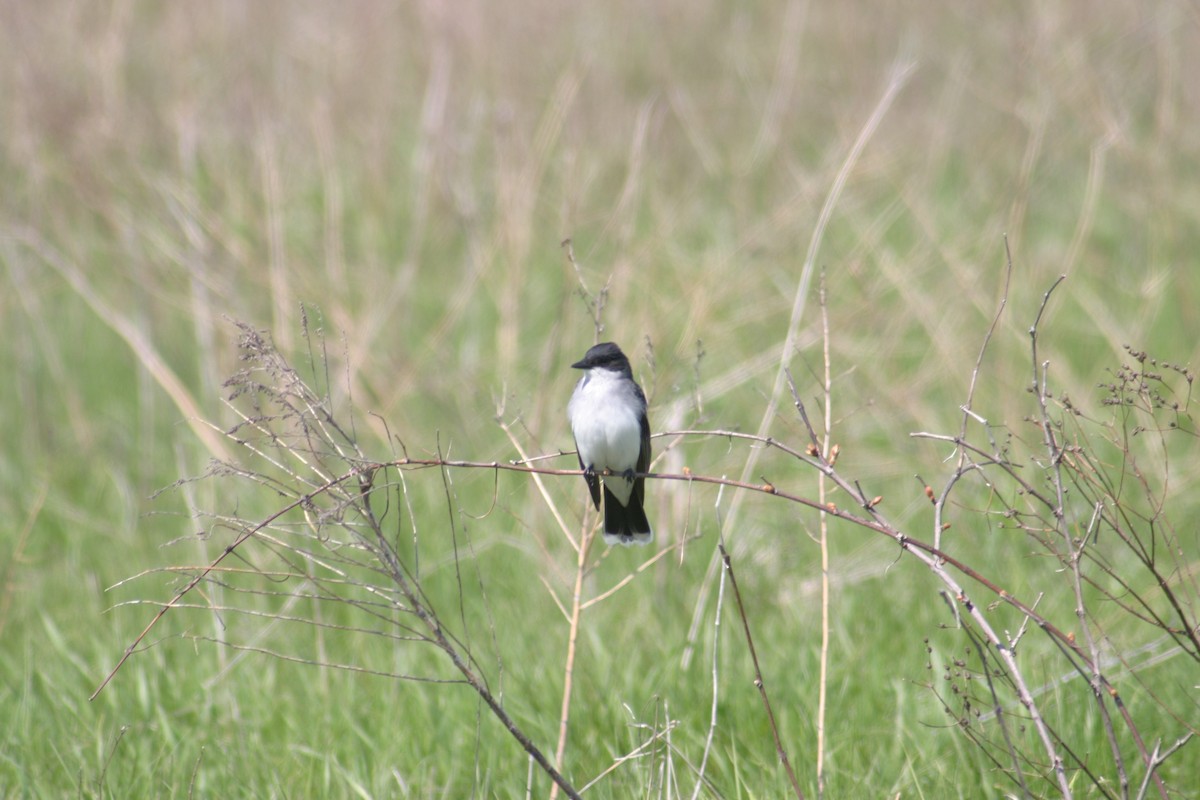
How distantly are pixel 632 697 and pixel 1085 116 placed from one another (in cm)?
436

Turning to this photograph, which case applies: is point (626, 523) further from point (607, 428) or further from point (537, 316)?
point (537, 316)

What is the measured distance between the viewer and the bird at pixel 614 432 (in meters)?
4.08

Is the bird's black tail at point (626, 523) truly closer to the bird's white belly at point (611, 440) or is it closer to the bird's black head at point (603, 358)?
the bird's white belly at point (611, 440)

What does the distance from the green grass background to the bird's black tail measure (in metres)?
0.41

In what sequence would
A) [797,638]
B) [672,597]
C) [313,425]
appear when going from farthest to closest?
1. [672,597]
2. [797,638]
3. [313,425]

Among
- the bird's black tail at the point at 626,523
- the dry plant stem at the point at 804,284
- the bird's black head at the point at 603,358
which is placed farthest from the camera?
the bird's black head at the point at 603,358

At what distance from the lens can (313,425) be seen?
273 cm

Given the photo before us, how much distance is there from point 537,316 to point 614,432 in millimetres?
4514

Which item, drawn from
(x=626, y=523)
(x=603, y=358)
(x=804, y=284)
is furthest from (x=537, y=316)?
(x=804, y=284)

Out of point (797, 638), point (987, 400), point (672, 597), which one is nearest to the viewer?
point (797, 638)

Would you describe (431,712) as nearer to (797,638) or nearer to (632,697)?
(632,697)

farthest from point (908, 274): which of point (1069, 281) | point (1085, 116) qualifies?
point (1069, 281)

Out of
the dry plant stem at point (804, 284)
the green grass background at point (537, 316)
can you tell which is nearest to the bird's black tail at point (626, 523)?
the dry plant stem at point (804, 284)

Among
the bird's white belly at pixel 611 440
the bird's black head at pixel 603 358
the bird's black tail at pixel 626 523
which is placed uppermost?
the bird's black head at pixel 603 358
